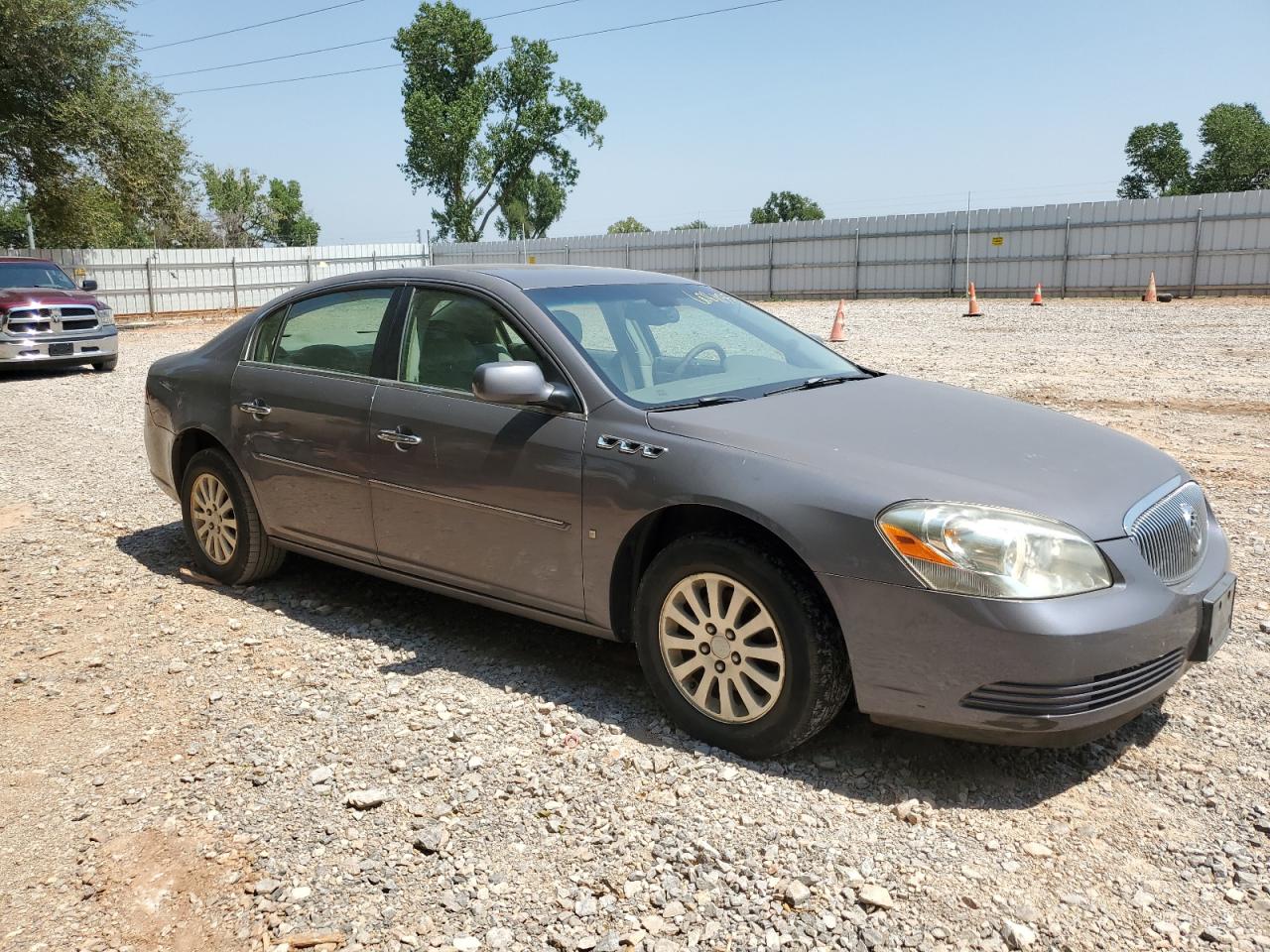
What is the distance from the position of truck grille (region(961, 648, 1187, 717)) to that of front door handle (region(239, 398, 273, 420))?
356cm

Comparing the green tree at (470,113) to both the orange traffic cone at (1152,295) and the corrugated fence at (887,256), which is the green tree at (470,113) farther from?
the orange traffic cone at (1152,295)

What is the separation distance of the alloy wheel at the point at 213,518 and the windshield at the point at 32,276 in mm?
13741

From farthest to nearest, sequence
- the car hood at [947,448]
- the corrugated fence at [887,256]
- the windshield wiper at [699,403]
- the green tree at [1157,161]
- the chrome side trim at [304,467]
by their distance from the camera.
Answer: the green tree at [1157,161], the corrugated fence at [887,256], the chrome side trim at [304,467], the windshield wiper at [699,403], the car hood at [947,448]

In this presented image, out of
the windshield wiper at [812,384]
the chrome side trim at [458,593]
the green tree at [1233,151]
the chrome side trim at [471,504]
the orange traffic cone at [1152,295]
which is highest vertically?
the green tree at [1233,151]

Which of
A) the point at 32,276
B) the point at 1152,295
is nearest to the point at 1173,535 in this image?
the point at 32,276

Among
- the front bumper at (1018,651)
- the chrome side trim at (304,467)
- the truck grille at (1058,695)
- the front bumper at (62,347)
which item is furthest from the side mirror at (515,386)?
the front bumper at (62,347)

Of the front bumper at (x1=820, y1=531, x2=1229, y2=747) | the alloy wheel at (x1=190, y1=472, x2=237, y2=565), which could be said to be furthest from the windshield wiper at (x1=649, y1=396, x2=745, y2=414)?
the alloy wheel at (x1=190, y1=472, x2=237, y2=565)

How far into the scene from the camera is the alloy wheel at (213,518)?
5566 mm

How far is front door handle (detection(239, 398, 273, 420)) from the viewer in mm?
5209

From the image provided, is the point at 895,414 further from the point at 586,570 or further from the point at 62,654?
the point at 62,654

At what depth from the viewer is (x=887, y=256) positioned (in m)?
33.1

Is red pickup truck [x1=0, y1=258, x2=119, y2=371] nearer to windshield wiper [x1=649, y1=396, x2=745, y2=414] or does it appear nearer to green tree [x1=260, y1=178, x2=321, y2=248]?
windshield wiper [x1=649, y1=396, x2=745, y2=414]

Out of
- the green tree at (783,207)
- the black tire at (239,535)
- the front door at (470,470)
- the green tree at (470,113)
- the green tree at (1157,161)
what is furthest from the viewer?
the green tree at (783,207)

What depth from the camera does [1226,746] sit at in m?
3.62
